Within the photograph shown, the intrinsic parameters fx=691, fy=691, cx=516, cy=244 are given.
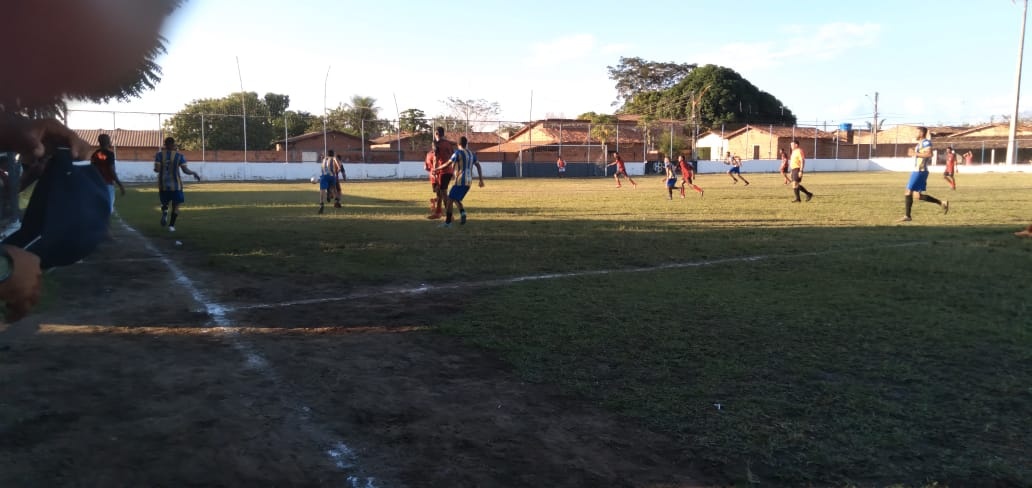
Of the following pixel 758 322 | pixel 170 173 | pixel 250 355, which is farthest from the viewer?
pixel 170 173

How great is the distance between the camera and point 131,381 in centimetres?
443

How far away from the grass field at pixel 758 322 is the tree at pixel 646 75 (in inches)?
3218

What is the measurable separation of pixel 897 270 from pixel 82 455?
8.93m

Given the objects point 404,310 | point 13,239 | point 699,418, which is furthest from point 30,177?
point 404,310

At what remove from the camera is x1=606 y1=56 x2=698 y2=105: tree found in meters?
92.5

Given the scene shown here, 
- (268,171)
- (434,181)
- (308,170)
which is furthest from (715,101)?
(434,181)

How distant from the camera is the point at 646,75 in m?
93.6

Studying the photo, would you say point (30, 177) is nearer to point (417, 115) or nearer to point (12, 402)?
point (12, 402)

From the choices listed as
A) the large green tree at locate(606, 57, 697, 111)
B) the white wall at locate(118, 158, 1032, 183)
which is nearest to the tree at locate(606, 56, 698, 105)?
the large green tree at locate(606, 57, 697, 111)

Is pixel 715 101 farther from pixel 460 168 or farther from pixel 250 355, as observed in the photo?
pixel 250 355

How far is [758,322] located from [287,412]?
13.5ft

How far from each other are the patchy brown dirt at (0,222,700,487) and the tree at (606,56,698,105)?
90.2 metres

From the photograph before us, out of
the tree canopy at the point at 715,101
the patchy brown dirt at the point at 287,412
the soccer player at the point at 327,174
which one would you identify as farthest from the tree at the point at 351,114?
the patchy brown dirt at the point at 287,412

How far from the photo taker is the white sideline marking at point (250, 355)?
333cm
